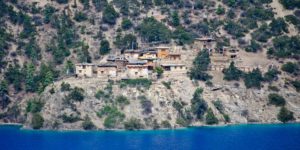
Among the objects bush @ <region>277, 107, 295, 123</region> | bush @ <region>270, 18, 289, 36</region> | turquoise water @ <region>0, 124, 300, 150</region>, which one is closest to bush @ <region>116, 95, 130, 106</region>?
turquoise water @ <region>0, 124, 300, 150</region>

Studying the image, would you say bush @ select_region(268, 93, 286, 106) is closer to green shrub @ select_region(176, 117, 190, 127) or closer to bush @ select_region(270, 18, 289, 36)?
green shrub @ select_region(176, 117, 190, 127)

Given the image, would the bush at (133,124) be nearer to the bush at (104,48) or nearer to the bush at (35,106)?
the bush at (35,106)

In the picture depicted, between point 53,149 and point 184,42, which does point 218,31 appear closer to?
point 184,42

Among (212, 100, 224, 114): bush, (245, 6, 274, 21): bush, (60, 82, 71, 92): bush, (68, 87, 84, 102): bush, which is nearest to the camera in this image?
(68, 87, 84, 102): bush

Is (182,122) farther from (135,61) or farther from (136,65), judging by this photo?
(135,61)

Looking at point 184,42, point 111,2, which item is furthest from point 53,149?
point 111,2

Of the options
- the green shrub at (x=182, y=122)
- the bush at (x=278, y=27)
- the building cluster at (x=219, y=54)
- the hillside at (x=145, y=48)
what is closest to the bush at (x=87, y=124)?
the hillside at (x=145, y=48)
